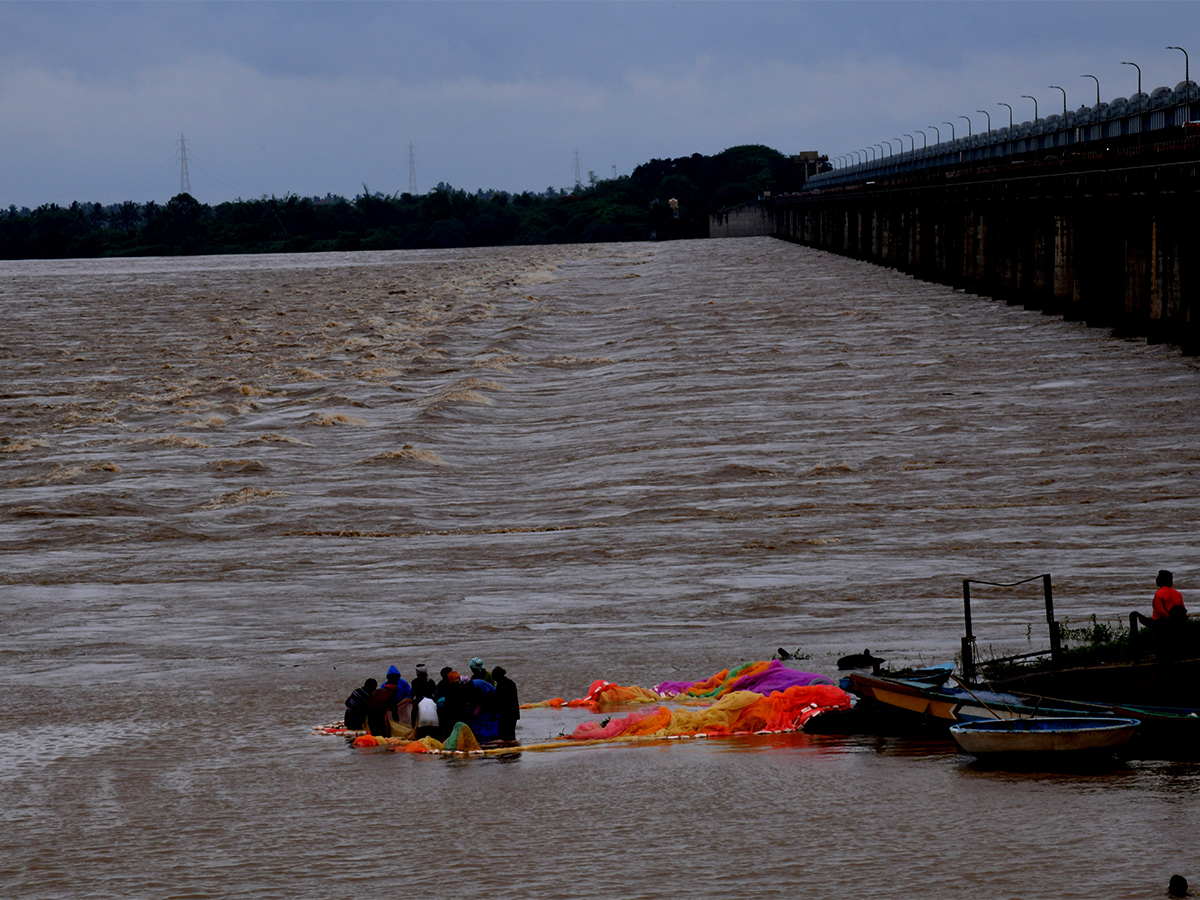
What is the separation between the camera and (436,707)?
18859 millimetres

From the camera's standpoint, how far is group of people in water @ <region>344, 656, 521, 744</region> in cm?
1845

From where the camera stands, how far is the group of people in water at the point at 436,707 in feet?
60.5

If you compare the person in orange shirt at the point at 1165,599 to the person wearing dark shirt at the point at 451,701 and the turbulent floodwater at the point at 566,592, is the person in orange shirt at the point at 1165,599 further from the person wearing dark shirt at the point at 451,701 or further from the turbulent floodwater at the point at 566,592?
the person wearing dark shirt at the point at 451,701

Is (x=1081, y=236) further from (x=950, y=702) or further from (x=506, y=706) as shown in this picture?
(x=506, y=706)

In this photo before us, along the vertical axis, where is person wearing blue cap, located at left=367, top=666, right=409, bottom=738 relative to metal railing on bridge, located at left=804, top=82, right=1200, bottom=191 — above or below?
below

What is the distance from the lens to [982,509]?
2962 cm

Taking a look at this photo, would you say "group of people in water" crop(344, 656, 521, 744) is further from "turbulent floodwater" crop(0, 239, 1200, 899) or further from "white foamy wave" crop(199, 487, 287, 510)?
"white foamy wave" crop(199, 487, 287, 510)

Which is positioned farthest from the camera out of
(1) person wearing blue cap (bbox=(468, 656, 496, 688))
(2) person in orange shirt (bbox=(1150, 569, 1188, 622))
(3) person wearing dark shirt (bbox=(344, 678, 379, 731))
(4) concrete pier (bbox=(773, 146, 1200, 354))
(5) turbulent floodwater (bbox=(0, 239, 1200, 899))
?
(4) concrete pier (bbox=(773, 146, 1200, 354))

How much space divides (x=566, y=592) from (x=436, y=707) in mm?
6531

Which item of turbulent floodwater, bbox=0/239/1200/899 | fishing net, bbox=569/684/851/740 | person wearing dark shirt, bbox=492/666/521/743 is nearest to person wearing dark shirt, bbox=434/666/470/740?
person wearing dark shirt, bbox=492/666/521/743

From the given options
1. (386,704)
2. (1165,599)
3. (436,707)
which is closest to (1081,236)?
(1165,599)

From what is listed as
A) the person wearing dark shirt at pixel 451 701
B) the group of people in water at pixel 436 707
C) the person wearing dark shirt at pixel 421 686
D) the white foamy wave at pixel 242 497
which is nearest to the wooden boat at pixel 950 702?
the group of people in water at pixel 436 707

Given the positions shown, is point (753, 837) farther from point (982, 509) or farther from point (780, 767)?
point (982, 509)

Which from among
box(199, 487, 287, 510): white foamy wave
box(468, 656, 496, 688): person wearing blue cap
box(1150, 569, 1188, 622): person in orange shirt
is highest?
box(1150, 569, 1188, 622): person in orange shirt
